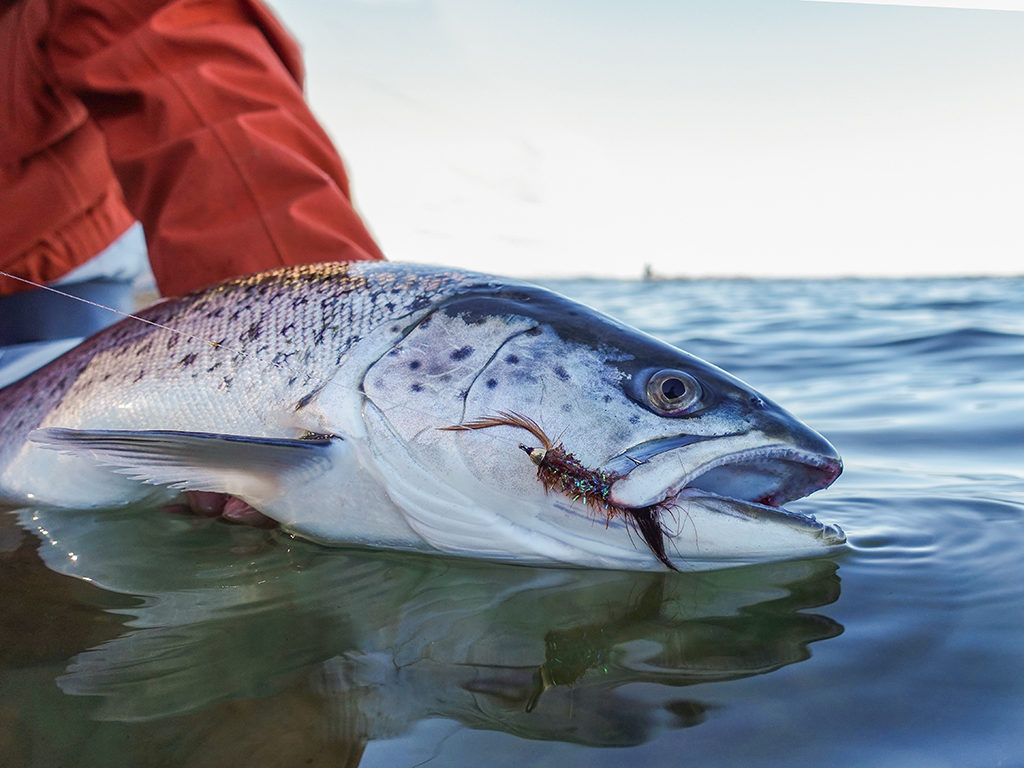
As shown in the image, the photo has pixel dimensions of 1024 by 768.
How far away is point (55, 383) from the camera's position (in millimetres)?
2469

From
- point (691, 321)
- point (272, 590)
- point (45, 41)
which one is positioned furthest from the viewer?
point (691, 321)

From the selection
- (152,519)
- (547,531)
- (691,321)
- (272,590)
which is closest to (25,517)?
(152,519)

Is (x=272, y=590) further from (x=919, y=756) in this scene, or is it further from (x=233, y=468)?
(x=919, y=756)

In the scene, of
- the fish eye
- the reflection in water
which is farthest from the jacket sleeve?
the fish eye

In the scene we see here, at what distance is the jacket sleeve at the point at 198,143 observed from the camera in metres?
2.70

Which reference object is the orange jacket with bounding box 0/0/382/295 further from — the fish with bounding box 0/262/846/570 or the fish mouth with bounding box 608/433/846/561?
the fish mouth with bounding box 608/433/846/561

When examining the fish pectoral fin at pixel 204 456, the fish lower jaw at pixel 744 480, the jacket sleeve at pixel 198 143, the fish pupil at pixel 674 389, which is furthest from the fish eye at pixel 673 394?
the jacket sleeve at pixel 198 143

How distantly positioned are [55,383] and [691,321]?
10.5m

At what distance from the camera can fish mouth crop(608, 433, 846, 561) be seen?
1.79m

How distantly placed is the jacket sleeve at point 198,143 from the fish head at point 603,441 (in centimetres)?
94

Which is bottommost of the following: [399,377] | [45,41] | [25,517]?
[25,517]

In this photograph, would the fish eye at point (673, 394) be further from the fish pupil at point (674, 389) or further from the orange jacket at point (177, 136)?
the orange jacket at point (177, 136)

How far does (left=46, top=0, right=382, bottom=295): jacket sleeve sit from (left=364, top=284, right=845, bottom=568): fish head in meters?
0.94

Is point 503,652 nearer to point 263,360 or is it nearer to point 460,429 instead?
point 460,429
